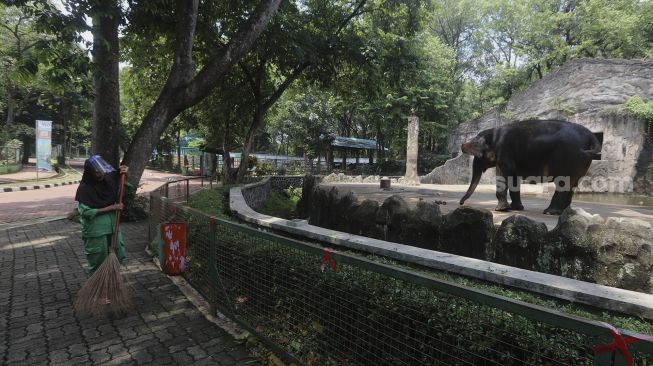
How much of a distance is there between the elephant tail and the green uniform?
6.60 m

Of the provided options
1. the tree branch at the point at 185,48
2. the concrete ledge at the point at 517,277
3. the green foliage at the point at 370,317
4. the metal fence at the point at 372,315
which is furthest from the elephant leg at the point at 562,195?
the tree branch at the point at 185,48

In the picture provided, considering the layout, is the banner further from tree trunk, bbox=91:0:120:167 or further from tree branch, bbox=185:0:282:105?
tree branch, bbox=185:0:282:105

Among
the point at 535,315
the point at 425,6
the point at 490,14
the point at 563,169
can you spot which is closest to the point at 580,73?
the point at 425,6

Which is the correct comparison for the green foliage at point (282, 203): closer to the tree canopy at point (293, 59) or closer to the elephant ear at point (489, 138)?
the tree canopy at point (293, 59)

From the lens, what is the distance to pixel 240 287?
397cm

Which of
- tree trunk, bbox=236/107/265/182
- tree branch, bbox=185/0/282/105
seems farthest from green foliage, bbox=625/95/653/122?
tree branch, bbox=185/0/282/105

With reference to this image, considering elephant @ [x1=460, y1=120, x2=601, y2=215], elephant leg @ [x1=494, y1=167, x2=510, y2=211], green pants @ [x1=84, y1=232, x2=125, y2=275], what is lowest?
green pants @ [x1=84, y1=232, x2=125, y2=275]

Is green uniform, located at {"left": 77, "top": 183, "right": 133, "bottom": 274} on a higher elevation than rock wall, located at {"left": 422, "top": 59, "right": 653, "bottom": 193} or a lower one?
lower

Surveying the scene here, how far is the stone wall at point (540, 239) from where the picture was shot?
147 inches

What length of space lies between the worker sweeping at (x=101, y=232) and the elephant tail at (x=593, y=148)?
644cm

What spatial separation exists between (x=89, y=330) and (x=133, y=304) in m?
0.65

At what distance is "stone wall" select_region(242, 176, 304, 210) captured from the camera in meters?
12.8

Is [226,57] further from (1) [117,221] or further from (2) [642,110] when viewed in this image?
(2) [642,110]

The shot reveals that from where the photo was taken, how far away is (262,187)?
15906 mm
